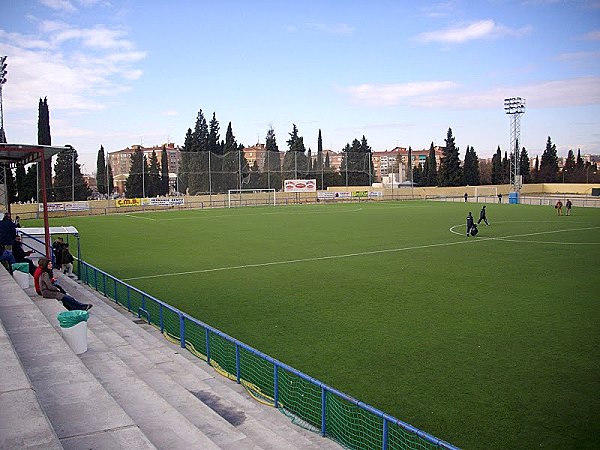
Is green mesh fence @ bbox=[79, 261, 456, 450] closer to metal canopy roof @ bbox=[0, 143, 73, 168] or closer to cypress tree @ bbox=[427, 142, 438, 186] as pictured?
metal canopy roof @ bbox=[0, 143, 73, 168]

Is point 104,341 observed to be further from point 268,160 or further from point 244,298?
point 268,160

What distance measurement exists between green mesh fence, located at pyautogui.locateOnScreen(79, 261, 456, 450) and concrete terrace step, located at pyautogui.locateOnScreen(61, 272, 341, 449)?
26 cm

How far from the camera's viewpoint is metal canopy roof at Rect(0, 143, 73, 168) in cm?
1495

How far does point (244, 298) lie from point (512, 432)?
10.1 metres

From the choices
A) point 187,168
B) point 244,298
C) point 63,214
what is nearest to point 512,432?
point 244,298

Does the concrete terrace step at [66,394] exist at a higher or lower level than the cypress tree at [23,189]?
lower

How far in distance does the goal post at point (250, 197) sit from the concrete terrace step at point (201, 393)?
5382 cm

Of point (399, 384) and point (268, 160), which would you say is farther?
point (268, 160)

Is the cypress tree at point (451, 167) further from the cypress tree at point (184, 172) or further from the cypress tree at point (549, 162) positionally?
the cypress tree at point (184, 172)

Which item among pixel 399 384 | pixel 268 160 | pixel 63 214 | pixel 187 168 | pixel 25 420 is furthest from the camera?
pixel 268 160

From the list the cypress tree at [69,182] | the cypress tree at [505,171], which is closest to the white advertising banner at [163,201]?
the cypress tree at [69,182]

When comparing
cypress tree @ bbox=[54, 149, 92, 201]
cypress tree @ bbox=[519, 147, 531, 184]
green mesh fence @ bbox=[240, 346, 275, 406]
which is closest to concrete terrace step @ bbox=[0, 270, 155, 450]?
green mesh fence @ bbox=[240, 346, 275, 406]

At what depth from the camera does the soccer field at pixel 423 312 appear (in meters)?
9.05

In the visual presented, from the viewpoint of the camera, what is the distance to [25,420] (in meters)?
5.59
